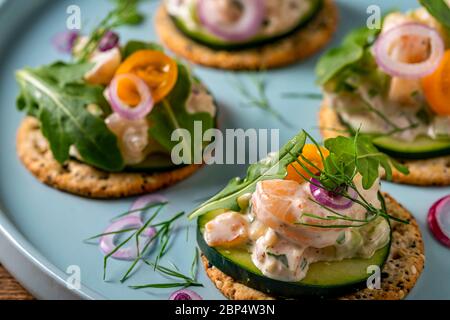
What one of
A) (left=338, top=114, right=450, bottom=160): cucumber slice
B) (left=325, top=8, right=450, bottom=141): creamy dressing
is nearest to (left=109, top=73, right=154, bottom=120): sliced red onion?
(left=325, top=8, right=450, bottom=141): creamy dressing

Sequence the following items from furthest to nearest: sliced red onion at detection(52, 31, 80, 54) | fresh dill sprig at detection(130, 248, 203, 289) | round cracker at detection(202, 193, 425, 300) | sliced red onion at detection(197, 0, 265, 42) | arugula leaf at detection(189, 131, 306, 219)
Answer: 1. sliced red onion at detection(52, 31, 80, 54)
2. sliced red onion at detection(197, 0, 265, 42)
3. fresh dill sprig at detection(130, 248, 203, 289)
4. round cracker at detection(202, 193, 425, 300)
5. arugula leaf at detection(189, 131, 306, 219)

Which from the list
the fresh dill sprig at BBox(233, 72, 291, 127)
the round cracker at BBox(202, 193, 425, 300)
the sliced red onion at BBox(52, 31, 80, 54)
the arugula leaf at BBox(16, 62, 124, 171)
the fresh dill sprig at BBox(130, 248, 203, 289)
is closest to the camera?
the round cracker at BBox(202, 193, 425, 300)

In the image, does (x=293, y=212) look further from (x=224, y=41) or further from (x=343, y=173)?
(x=224, y=41)

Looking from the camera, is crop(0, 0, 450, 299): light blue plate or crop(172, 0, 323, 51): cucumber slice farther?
crop(172, 0, 323, 51): cucumber slice

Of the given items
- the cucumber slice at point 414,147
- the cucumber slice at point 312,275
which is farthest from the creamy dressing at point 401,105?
the cucumber slice at point 312,275

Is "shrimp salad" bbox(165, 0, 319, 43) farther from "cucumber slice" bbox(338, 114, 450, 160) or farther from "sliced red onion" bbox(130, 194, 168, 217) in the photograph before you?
"sliced red onion" bbox(130, 194, 168, 217)

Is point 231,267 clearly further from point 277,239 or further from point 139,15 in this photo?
point 139,15

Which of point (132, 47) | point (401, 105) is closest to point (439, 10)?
point (401, 105)

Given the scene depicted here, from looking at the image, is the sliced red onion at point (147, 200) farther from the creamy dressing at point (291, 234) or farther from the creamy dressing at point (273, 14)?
the creamy dressing at point (273, 14)
